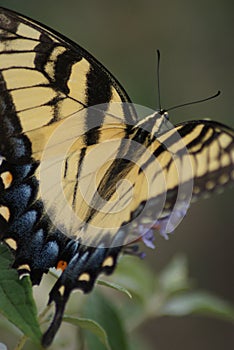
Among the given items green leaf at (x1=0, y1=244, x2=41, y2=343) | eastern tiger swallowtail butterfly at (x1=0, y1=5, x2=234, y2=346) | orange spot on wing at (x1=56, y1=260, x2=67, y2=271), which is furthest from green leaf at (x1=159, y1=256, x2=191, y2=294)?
green leaf at (x1=0, y1=244, x2=41, y2=343)

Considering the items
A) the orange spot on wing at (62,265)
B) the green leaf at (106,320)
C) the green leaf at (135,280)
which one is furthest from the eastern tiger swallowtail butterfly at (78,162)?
the green leaf at (135,280)

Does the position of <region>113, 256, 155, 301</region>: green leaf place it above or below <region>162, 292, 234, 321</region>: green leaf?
above

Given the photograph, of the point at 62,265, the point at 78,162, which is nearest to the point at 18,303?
the point at 62,265

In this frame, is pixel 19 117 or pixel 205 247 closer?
pixel 19 117

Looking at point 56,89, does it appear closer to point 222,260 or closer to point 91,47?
point 91,47

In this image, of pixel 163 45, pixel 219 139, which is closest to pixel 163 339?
pixel 163 45

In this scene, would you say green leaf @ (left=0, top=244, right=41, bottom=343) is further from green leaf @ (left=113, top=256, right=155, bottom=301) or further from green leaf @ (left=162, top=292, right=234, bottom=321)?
green leaf @ (left=162, top=292, right=234, bottom=321)
